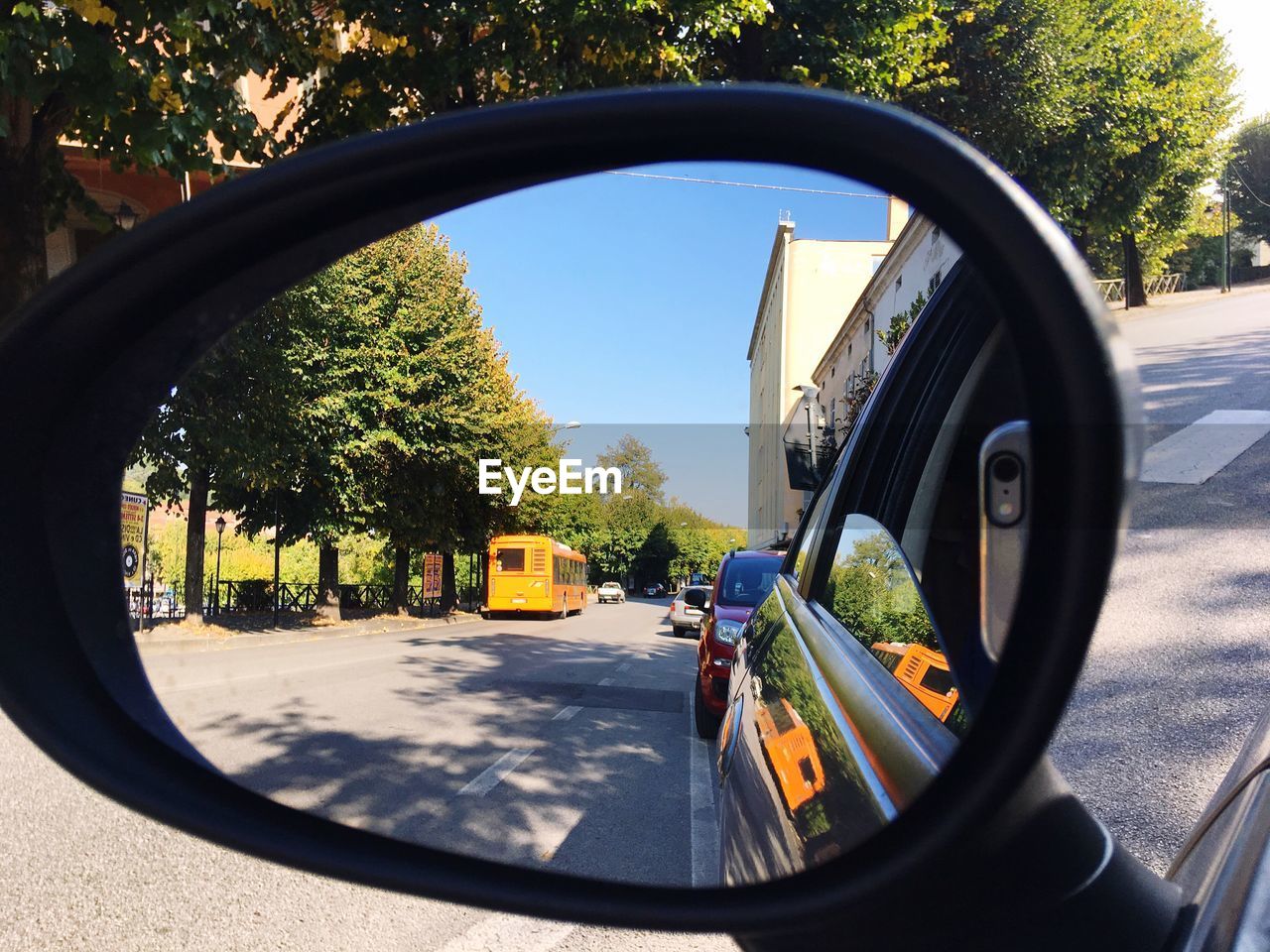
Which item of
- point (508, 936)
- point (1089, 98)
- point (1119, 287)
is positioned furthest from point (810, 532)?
point (1089, 98)

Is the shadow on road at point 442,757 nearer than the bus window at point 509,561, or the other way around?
the shadow on road at point 442,757

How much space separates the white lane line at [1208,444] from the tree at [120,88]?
6.30 meters

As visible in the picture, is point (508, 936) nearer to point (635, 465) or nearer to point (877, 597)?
point (877, 597)

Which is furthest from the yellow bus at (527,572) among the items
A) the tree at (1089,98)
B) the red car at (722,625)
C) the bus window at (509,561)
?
the tree at (1089,98)

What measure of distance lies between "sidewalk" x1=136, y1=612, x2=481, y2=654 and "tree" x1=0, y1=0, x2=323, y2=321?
17.1ft

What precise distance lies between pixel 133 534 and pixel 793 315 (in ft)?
4.17

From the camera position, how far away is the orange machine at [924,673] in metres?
1.20

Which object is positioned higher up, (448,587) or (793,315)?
(793,315)

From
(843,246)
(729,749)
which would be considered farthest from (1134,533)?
(729,749)

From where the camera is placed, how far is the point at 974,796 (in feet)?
2.91

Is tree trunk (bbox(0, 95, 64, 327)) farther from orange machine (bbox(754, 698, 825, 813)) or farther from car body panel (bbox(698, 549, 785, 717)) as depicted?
orange machine (bbox(754, 698, 825, 813))

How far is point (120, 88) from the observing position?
20.7 feet

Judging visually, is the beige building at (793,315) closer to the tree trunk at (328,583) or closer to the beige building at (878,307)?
the beige building at (878,307)

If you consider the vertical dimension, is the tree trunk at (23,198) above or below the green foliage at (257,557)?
above
